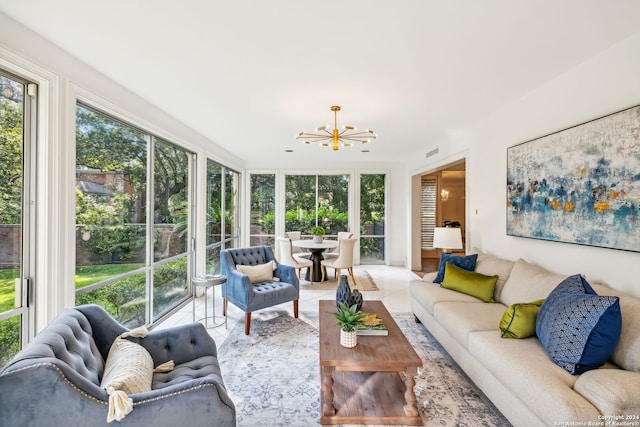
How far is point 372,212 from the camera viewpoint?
7.27 m

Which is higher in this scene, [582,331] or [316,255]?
[582,331]

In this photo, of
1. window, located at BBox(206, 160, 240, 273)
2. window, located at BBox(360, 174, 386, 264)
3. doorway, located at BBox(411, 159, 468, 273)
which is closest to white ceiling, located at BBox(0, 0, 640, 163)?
window, located at BBox(206, 160, 240, 273)

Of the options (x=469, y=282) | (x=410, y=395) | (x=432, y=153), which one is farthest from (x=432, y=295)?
(x=432, y=153)

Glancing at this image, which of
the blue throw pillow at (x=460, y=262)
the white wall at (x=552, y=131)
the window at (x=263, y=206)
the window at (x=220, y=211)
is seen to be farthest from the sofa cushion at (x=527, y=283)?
the window at (x=263, y=206)

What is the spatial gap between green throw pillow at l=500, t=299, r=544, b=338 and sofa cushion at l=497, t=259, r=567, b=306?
1.30 feet

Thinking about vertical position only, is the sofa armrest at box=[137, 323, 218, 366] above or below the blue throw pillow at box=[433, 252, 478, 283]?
below

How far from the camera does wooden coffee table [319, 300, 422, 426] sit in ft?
6.30

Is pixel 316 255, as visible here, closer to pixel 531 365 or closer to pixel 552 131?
pixel 552 131

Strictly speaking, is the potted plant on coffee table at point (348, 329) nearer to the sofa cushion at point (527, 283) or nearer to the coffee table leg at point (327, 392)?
the coffee table leg at point (327, 392)

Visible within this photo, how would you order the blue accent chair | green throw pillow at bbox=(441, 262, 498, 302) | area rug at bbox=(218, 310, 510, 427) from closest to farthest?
area rug at bbox=(218, 310, 510, 427) < green throw pillow at bbox=(441, 262, 498, 302) < the blue accent chair

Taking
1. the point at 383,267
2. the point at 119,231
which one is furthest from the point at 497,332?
the point at 383,267

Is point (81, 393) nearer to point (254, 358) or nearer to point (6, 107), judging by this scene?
point (254, 358)

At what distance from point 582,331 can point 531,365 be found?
354 millimetres

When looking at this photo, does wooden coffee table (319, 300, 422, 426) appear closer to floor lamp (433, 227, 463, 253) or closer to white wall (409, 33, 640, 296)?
white wall (409, 33, 640, 296)
